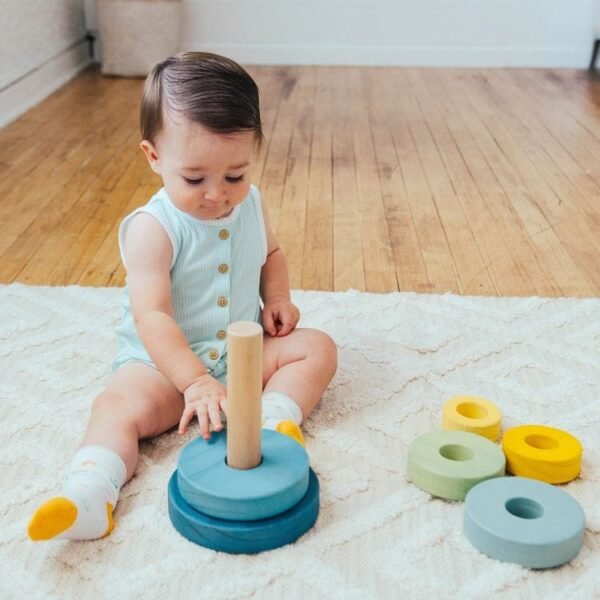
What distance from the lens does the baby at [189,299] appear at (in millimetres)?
910

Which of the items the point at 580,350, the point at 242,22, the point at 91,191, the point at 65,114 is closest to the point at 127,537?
the point at 580,350

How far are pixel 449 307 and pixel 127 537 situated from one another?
27.9 inches

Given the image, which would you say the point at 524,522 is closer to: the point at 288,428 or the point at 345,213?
the point at 288,428

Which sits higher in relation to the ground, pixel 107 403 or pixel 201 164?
pixel 201 164

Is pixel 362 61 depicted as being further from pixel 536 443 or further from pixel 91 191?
pixel 536 443

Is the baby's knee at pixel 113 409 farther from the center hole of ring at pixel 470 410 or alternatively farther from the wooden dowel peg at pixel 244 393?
the center hole of ring at pixel 470 410

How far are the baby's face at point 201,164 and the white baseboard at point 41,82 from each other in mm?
1756

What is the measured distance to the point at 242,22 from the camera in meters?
3.55

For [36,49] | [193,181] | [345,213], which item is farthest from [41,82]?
[193,181]

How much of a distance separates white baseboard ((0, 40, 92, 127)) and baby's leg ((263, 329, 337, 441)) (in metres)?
1.77

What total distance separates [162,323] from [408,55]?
2.89 m

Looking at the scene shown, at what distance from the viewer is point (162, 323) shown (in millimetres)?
975

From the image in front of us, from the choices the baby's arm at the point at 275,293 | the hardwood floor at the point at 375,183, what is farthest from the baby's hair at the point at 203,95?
the hardwood floor at the point at 375,183

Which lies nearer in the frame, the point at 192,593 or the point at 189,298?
the point at 192,593
